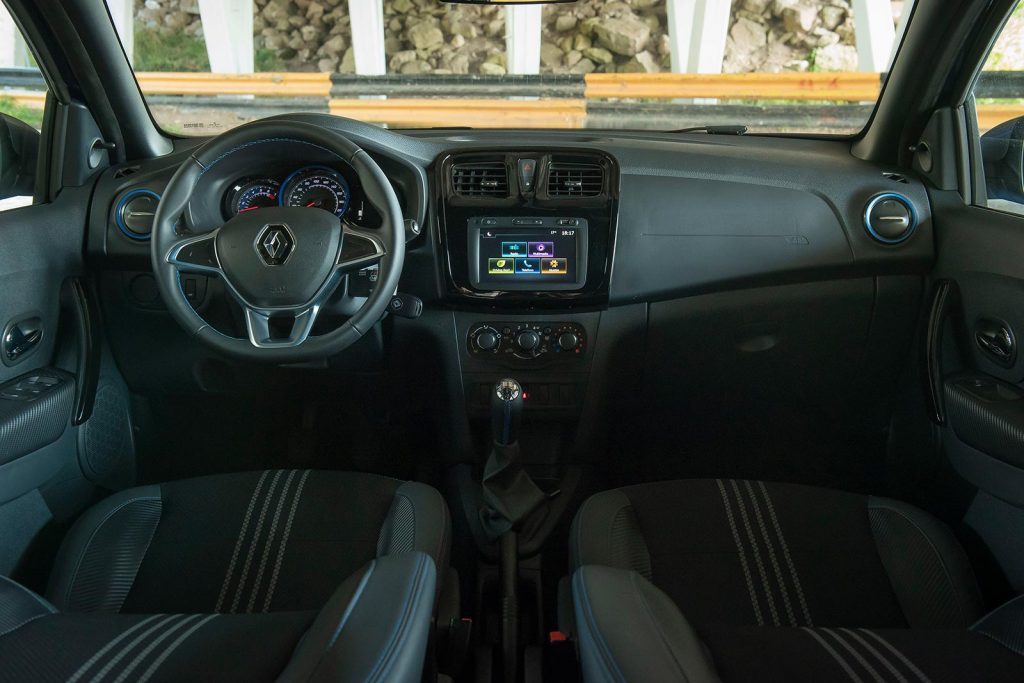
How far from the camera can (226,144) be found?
158 cm

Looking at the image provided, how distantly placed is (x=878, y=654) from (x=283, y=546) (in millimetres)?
1059

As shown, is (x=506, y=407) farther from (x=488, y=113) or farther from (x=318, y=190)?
(x=488, y=113)

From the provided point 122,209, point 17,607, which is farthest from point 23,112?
point 17,607

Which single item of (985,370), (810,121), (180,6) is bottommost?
(985,370)

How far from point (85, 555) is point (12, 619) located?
50 cm

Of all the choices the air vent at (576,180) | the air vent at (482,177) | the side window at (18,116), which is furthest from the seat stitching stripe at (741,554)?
the side window at (18,116)

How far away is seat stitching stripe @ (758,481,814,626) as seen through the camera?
1.42 metres

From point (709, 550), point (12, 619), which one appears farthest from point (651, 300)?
point (12, 619)

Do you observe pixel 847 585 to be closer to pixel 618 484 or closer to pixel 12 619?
pixel 618 484

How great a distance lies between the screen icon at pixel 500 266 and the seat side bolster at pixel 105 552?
883mm

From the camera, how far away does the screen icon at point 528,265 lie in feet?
6.27

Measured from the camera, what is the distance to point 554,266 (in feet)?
6.28

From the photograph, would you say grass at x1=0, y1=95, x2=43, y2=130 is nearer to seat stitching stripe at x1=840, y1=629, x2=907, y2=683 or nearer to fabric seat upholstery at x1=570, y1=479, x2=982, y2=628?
fabric seat upholstery at x1=570, y1=479, x2=982, y2=628

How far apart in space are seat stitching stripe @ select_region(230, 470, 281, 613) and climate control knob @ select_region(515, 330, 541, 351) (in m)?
0.65
